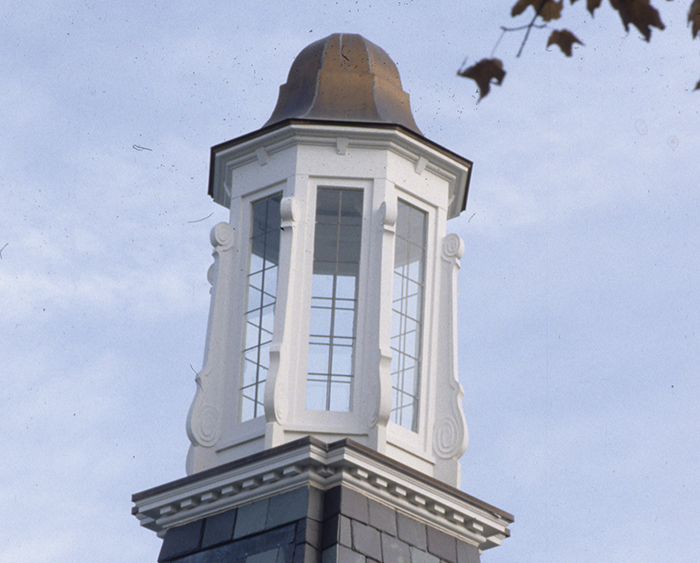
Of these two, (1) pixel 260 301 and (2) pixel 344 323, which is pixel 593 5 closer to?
(2) pixel 344 323

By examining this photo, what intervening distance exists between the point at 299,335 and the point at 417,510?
2.62m

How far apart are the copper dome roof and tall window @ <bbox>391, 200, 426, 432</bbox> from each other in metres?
1.40

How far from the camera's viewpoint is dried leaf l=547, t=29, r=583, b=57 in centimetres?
809

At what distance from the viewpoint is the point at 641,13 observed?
7.84m

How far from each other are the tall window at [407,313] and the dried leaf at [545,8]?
424 inches

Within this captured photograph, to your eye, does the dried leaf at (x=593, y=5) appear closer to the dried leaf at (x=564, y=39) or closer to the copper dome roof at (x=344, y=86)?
the dried leaf at (x=564, y=39)

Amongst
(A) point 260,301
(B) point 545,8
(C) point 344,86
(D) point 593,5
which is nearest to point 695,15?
(D) point 593,5

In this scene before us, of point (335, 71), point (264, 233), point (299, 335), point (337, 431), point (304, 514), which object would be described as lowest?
point (304, 514)

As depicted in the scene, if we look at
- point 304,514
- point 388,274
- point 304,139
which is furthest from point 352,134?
point 304,514

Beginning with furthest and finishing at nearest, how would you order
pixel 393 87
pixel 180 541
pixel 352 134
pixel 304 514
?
1. pixel 393 87
2. pixel 352 134
3. pixel 180 541
4. pixel 304 514

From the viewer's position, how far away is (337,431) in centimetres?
1777

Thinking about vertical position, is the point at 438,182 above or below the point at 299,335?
above

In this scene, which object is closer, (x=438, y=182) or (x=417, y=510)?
(x=417, y=510)

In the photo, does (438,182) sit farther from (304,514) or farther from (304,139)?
(304,514)
